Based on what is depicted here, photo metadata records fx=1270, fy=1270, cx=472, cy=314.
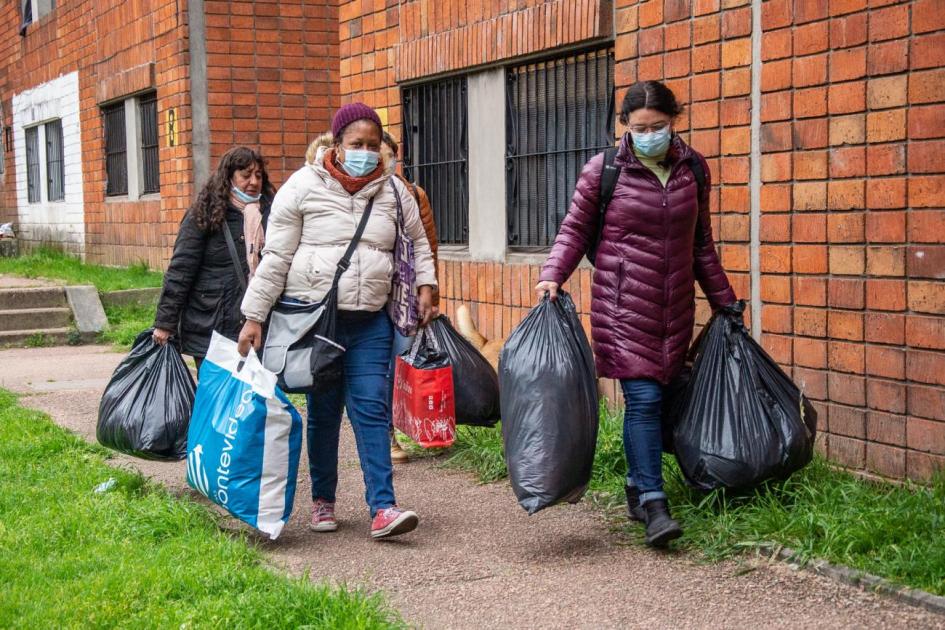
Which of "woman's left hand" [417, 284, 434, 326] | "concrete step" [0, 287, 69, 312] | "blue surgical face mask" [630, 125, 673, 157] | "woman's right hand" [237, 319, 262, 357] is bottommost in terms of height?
"concrete step" [0, 287, 69, 312]

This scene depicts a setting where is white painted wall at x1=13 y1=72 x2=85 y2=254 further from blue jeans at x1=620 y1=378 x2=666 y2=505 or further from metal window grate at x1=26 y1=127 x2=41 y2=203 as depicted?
blue jeans at x1=620 y1=378 x2=666 y2=505

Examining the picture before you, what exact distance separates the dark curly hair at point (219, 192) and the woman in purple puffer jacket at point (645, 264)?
1900 millimetres

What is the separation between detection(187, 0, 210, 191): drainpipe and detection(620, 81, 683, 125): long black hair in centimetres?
850

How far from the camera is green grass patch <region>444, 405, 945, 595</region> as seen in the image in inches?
160

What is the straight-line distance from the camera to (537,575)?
4.48 m

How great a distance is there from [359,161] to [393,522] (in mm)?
1390

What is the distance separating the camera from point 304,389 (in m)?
4.90

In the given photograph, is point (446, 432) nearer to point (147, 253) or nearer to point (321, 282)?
point (321, 282)

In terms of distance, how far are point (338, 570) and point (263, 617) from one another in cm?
83

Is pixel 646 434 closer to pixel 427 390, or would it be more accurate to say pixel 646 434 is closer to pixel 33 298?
pixel 427 390

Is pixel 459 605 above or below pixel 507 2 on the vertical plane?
below

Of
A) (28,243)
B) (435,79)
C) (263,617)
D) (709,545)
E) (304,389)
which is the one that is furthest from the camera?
A: (28,243)

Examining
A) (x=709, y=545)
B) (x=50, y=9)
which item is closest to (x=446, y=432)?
(x=709, y=545)

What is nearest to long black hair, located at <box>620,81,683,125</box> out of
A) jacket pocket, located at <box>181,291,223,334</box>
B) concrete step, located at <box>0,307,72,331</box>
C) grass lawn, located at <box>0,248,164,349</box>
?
jacket pocket, located at <box>181,291,223,334</box>
